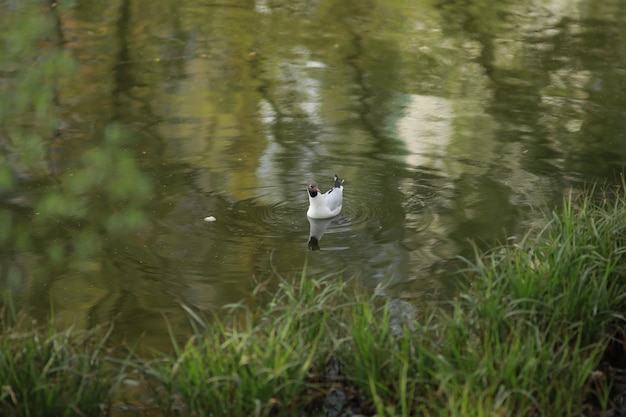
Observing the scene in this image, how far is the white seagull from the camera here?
7.12m

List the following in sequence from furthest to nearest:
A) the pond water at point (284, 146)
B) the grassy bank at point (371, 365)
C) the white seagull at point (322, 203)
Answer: the white seagull at point (322, 203) → the pond water at point (284, 146) → the grassy bank at point (371, 365)

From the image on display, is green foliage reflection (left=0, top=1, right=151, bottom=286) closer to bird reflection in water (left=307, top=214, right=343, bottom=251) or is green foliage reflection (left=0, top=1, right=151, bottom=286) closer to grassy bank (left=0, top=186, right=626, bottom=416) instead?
bird reflection in water (left=307, top=214, right=343, bottom=251)

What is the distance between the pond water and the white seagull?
10 centimetres

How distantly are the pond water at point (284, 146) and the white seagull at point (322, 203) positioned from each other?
0.32 ft

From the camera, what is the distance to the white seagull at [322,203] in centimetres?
712

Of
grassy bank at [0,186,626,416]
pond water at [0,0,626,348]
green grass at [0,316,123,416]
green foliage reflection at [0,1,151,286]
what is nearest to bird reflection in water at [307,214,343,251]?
pond water at [0,0,626,348]

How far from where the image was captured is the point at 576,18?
14766 millimetres

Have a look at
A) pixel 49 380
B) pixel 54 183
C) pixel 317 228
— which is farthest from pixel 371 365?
pixel 54 183

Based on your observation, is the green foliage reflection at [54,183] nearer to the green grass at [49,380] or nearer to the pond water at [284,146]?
the pond water at [284,146]

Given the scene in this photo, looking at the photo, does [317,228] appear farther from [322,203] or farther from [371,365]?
[371,365]

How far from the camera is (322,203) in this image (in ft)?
23.3

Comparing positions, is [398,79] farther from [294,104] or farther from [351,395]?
[351,395]

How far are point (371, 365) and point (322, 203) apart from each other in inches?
118

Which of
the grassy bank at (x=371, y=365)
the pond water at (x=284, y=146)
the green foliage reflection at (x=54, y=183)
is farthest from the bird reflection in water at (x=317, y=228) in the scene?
the grassy bank at (x=371, y=365)
